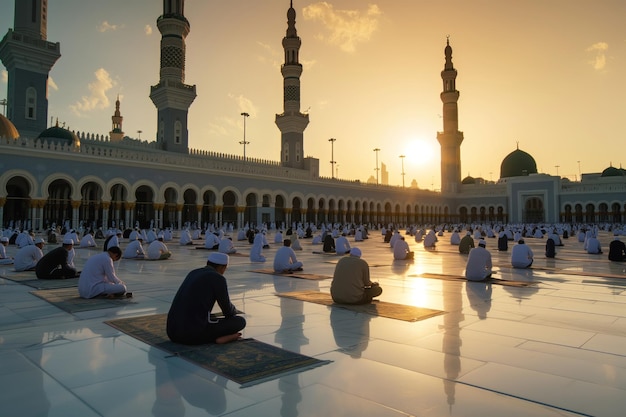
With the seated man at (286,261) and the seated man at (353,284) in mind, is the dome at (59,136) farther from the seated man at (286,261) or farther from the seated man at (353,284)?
the seated man at (353,284)

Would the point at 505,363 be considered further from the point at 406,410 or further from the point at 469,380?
the point at 406,410

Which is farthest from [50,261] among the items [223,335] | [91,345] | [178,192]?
[178,192]

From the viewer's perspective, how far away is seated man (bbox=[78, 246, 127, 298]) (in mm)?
4516

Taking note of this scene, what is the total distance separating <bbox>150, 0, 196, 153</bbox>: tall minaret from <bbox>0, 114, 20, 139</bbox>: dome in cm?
831

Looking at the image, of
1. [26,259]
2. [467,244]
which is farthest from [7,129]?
[467,244]

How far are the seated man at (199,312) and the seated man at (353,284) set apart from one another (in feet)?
5.55

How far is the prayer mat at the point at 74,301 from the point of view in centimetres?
410

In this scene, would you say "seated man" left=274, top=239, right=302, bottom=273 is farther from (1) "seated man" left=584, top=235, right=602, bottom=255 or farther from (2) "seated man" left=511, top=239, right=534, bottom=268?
(1) "seated man" left=584, top=235, right=602, bottom=255

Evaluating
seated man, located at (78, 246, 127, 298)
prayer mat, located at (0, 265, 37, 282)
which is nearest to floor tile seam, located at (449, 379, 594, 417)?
seated man, located at (78, 246, 127, 298)

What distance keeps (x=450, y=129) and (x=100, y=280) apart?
45974mm

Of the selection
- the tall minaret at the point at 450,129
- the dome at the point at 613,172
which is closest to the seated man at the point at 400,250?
the tall minaret at the point at 450,129

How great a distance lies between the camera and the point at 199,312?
9.42ft

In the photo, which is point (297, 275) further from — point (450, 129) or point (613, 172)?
point (613, 172)

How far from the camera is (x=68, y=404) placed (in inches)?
77.2
